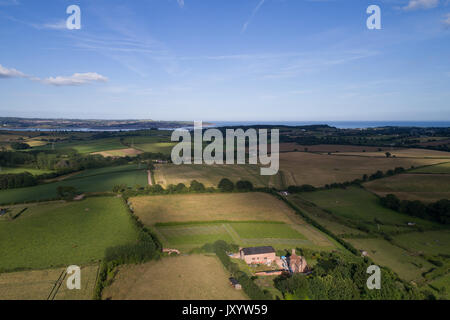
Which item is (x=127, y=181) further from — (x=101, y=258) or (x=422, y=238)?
(x=422, y=238)

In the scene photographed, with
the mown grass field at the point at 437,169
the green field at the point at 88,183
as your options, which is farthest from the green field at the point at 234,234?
the mown grass field at the point at 437,169

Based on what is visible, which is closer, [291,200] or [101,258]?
[101,258]

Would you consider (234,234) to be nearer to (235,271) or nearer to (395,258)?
(235,271)

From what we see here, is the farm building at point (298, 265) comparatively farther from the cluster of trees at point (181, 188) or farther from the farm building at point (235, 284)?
the cluster of trees at point (181, 188)

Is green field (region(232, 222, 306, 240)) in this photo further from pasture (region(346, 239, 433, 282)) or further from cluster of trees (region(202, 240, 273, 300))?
pasture (region(346, 239, 433, 282))

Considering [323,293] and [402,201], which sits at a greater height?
[402,201]

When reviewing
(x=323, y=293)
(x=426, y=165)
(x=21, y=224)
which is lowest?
(x=323, y=293)
